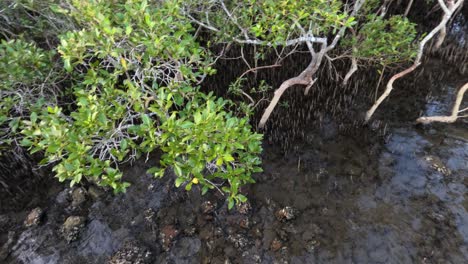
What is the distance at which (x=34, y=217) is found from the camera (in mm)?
3381

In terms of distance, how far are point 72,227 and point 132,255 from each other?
854 millimetres

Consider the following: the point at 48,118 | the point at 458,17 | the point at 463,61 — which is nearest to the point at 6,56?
the point at 48,118

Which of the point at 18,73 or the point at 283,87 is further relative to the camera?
the point at 283,87

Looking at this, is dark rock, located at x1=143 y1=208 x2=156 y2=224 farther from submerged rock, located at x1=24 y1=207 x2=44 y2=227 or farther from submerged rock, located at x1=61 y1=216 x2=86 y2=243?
submerged rock, located at x1=24 y1=207 x2=44 y2=227

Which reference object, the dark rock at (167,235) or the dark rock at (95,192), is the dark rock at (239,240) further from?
the dark rock at (95,192)

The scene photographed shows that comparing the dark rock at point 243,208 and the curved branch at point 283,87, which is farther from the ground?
the curved branch at point 283,87

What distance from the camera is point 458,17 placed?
265 inches

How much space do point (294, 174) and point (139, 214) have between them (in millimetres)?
1965

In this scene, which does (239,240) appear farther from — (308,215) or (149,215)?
(149,215)

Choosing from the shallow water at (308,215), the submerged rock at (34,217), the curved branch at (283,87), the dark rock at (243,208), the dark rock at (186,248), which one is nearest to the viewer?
the shallow water at (308,215)

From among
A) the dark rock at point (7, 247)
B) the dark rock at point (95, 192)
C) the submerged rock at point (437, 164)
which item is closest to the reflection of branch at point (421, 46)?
the submerged rock at point (437, 164)

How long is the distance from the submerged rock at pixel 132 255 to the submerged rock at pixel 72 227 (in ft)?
1.91

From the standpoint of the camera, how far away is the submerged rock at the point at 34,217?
3.36 m

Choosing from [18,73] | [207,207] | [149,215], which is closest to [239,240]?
[207,207]
